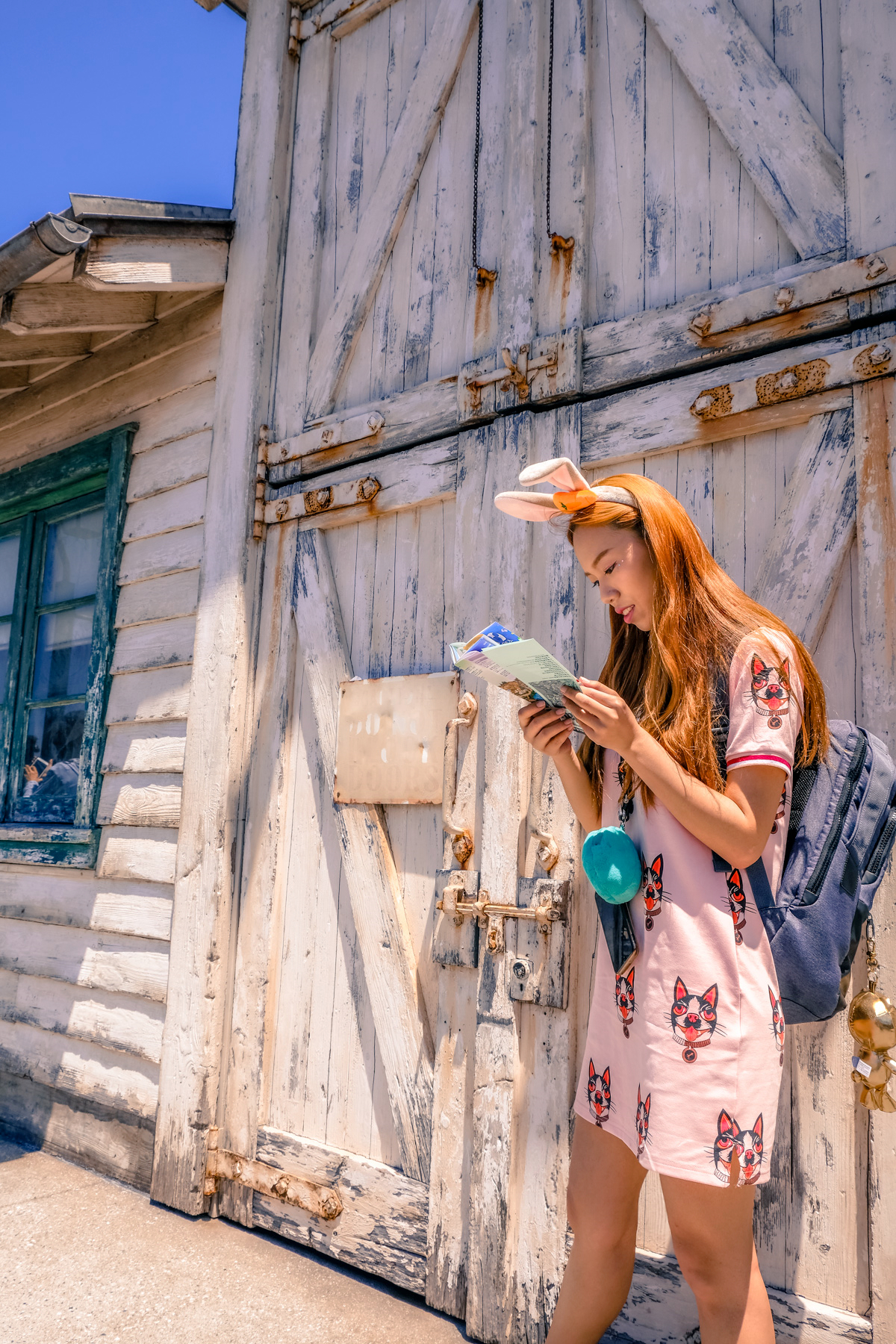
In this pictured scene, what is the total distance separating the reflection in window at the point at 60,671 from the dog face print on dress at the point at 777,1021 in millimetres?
3276

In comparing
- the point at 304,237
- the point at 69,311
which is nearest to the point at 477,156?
the point at 304,237

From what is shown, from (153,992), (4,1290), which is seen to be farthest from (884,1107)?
(153,992)

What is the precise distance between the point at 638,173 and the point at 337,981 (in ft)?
8.74

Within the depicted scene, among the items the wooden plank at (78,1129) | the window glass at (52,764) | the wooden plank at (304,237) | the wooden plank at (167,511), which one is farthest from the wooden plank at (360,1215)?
the wooden plank at (304,237)

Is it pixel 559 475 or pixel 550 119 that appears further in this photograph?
pixel 550 119

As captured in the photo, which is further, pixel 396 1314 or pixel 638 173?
pixel 638 173

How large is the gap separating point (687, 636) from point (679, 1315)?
1630mm

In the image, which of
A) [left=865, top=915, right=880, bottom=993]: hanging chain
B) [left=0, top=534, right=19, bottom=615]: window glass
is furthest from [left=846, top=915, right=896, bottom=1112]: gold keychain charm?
[left=0, top=534, right=19, bottom=615]: window glass

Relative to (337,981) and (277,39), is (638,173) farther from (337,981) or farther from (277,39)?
(337,981)

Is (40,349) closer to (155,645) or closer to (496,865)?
(155,645)

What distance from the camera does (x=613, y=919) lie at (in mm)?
1819

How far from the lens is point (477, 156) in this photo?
312cm

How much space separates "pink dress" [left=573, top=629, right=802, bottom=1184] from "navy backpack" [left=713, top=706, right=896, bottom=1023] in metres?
0.03

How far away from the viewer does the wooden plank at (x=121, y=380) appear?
3900mm
